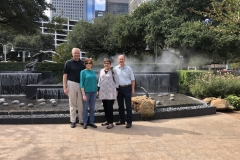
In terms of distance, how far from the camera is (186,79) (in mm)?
13117

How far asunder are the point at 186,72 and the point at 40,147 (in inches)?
386

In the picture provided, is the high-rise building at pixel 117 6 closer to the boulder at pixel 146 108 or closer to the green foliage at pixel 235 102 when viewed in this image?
the green foliage at pixel 235 102

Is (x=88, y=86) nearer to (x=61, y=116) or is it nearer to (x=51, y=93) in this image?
(x=61, y=116)

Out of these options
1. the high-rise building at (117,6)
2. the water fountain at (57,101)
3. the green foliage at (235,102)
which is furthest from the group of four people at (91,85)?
the high-rise building at (117,6)

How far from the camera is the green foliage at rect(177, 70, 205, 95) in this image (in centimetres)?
1274

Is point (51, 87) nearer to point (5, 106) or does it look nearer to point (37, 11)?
point (5, 106)

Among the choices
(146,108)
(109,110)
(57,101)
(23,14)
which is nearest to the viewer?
(109,110)

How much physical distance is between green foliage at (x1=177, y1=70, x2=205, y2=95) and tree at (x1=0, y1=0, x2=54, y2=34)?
11411mm

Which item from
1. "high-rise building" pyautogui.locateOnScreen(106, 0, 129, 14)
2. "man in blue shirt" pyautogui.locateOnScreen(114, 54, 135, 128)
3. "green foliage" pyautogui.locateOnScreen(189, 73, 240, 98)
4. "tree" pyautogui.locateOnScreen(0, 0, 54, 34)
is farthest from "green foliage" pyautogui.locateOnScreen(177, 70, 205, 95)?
"high-rise building" pyautogui.locateOnScreen(106, 0, 129, 14)

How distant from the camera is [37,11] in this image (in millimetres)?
18875

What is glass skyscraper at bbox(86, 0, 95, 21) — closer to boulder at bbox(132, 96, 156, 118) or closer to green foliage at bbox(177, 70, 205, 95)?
green foliage at bbox(177, 70, 205, 95)

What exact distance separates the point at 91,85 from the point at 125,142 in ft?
5.03

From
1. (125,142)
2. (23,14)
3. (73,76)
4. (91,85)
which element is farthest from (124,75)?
(23,14)

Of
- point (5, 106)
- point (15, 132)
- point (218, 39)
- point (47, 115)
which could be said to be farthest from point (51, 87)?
point (218, 39)
